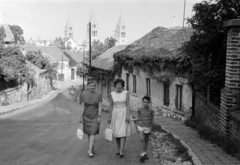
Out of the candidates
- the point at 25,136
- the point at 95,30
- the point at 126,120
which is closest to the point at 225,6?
the point at 126,120

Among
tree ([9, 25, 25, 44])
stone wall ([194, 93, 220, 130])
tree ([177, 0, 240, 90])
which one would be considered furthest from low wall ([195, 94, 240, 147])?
tree ([9, 25, 25, 44])

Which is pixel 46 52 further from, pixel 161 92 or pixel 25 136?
pixel 25 136

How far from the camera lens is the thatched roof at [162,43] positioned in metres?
17.8

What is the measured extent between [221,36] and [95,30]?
15774cm

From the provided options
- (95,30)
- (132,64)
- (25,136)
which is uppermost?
(95,30)

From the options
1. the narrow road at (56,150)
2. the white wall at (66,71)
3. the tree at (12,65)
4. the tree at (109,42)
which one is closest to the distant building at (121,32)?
the white wall at (66,71)

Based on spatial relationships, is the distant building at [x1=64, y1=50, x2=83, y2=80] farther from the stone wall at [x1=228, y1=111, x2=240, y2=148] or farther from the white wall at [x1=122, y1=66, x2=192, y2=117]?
the stone wall at [x1=228, y1=111, x2=240, y2=148]

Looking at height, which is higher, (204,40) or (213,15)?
(213,15)

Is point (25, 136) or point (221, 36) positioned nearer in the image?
point (25, 136)

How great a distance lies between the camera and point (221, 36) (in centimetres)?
1027

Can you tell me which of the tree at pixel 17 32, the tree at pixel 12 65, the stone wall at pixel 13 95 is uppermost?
the tree at pixel 17 32

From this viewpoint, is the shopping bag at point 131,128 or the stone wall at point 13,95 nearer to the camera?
the shopping bag at point 131,128

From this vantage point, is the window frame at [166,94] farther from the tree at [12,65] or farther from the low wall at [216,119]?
the tree at [12,65]

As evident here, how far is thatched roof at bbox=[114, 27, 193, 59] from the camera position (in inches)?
699
